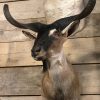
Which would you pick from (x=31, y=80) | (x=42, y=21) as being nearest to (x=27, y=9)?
(x=42, y=21)

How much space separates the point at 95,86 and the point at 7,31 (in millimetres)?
516

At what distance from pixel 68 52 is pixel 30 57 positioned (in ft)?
0.60

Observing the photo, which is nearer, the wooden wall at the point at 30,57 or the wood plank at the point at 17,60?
the wooden wall at the point at 30,57

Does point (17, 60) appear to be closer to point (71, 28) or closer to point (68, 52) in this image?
point (68, 52)

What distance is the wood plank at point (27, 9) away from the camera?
1622 mm

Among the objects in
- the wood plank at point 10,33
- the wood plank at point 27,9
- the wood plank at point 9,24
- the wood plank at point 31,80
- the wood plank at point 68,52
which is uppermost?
the wood plank at point 27,9

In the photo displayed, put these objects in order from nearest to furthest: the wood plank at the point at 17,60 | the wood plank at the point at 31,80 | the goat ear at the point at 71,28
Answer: the goat ear at the point at 71,28, the wood plank at the point at 31,80, the wood plank at the point at 17,60

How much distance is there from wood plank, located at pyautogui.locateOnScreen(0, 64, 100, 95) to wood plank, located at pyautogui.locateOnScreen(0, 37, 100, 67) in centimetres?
3

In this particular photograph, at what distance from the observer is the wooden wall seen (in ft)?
4.83

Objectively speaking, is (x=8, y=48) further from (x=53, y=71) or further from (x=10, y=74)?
(x=53, y=71)

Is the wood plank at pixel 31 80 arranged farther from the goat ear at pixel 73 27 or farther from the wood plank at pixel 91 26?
the goat ear at pixel 73 27

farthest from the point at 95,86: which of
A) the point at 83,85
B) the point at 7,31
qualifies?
Result: the point at 7,31

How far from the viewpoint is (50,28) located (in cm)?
124

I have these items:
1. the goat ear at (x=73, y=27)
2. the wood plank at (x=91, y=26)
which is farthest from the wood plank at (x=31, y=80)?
the goat ear at (x=73, y=27)
